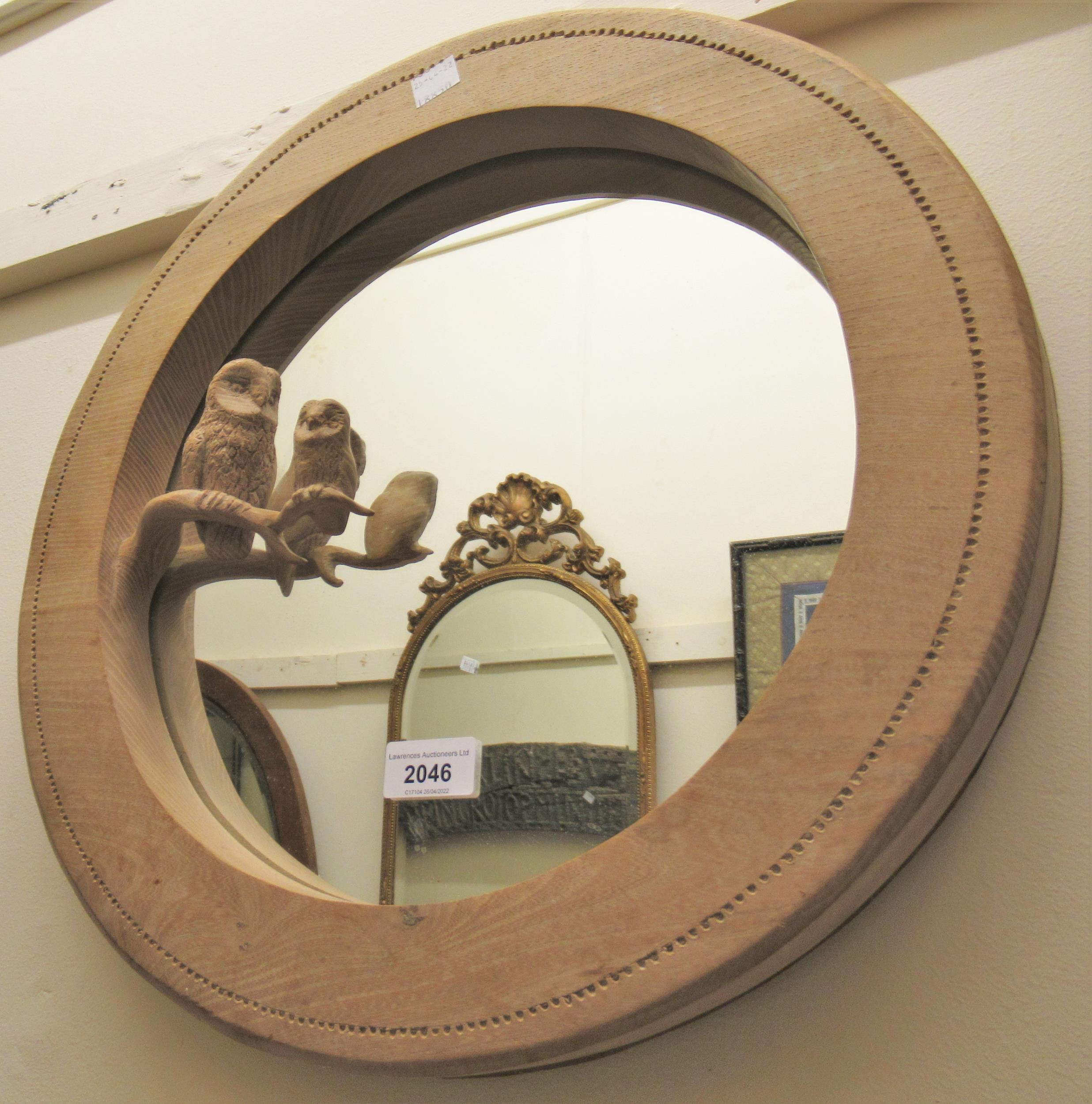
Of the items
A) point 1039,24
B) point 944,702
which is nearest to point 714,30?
point 1039,24

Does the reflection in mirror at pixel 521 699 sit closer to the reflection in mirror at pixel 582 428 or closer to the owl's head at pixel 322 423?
the reflection in mirror at pixel 582 428

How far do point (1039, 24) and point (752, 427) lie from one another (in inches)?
13.2

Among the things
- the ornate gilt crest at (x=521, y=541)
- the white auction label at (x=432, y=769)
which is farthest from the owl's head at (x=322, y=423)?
the white auction label at (x=432, y=769)

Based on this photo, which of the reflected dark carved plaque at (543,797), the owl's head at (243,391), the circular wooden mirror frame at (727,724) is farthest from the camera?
the owl's head at (243,391)

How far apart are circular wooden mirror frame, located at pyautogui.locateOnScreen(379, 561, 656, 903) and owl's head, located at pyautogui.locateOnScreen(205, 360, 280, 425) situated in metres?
0.19

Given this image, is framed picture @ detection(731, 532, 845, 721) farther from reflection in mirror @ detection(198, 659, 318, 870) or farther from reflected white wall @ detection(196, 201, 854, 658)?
reflection in mirror @ detection(198, 659, 318, 870)

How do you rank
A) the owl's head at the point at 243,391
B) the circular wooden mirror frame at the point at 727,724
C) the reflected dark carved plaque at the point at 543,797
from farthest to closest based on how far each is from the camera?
the owl's head at the point at 243,391, the reflected dark carved plaque at the point at 543,797, the circular wooden mirror frame at the point at 727,724

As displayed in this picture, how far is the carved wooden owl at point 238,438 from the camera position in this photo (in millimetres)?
741

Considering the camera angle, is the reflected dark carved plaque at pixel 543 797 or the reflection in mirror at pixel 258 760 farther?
the reflection in mirror at pixel 258 760

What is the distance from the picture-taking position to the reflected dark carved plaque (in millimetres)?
643

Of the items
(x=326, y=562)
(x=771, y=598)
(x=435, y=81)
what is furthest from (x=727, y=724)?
(x=435, y=81)

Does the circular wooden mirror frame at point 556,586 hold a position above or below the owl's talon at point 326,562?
below

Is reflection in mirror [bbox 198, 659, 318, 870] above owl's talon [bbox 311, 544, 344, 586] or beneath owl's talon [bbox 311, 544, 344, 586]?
beneath

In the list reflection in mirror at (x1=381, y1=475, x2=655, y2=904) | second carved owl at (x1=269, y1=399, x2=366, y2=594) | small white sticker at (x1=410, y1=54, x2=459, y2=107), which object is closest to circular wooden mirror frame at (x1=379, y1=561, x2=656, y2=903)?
reflection in mirror at (x1=381, y1=475, x2=655, y2=904)
